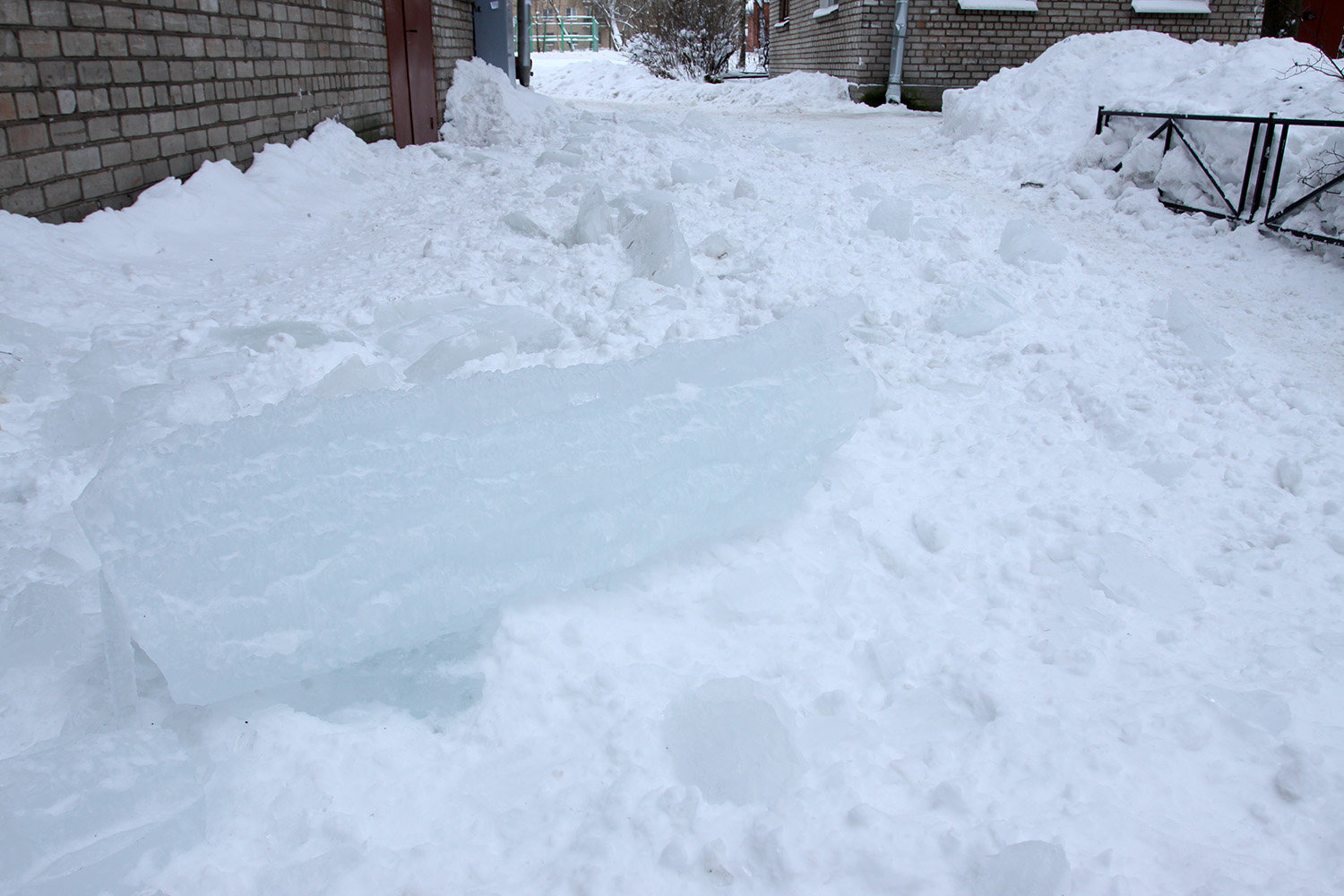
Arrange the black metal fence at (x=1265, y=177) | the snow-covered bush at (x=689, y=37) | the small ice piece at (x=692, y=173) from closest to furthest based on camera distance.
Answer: the black metal fence at (x=1265, y=177), the small ice piece at (x=692, y=173), the snow-covered bush at (x=689, y=37)

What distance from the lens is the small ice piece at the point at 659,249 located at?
138 inches

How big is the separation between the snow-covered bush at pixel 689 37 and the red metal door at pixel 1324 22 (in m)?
10.3

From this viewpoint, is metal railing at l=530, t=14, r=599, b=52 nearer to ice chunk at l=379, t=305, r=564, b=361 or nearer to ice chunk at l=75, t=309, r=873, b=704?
ice chunk at l=379, t=305, r=564, b=361

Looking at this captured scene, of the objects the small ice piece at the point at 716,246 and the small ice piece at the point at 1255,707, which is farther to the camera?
the small ice piece at the point at 716,246

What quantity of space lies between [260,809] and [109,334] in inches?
84.1

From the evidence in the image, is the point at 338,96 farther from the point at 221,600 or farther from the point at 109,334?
the point at 221,600

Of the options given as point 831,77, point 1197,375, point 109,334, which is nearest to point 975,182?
point 1197,375

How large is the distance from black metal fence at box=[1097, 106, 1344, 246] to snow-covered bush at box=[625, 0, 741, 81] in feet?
44.9

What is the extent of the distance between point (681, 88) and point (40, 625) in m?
16.7

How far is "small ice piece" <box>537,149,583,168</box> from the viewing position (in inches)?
225

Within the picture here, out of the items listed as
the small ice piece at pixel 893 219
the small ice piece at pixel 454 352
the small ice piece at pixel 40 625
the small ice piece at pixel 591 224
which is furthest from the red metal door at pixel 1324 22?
the small ice piece at pixel 40 625

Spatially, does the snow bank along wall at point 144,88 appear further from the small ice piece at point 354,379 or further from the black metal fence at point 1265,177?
the black metal fence at point 1265,177

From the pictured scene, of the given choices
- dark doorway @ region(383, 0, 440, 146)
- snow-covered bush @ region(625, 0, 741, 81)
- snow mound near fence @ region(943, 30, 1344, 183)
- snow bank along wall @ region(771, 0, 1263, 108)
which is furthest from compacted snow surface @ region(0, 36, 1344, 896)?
snow-covered bush @ region(625, 0, 741, 81)

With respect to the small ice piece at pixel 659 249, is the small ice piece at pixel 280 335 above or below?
below
